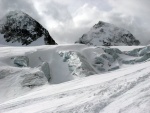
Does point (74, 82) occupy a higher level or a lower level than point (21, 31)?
lower

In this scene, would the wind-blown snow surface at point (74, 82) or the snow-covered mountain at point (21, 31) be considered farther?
the snow-covered mountain at point (21, 31)

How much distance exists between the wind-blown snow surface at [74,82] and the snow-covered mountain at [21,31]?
64228 mm

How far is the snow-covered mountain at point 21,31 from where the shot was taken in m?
104

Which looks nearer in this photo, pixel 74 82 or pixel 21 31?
pixel 74 82

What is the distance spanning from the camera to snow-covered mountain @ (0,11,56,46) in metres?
104

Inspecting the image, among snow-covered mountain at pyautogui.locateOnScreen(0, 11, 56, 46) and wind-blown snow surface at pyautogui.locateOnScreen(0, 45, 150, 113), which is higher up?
snow-covered mountain at pyautogui.locateOnScreen(0, 11, 56, 46)

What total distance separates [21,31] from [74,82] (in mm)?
94927

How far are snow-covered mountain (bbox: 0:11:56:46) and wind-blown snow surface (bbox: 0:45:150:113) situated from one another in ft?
211

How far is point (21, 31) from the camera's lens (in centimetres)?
10806

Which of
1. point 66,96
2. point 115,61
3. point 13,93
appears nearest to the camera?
point 66,96

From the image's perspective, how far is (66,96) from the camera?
11328 millimetres

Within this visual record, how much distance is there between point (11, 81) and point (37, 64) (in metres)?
6.40

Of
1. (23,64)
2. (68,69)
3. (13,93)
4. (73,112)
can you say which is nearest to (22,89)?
(13,93)

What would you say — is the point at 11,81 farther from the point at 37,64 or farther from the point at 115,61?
the point at 115,61
